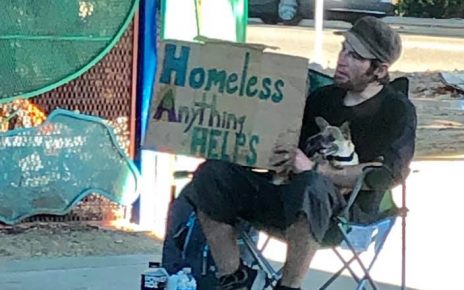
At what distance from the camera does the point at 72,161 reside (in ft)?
22.2

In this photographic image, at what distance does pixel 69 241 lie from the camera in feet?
21.9

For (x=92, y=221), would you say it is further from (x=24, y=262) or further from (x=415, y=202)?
(x=415, y=202)

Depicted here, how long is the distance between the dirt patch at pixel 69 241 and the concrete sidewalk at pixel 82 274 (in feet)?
0.42

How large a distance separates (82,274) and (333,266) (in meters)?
1.37

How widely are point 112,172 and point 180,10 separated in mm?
1008

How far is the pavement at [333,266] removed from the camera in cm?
589

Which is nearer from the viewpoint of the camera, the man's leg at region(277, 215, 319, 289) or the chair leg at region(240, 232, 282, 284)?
the man's leg at region(277, 215, 319, 289)

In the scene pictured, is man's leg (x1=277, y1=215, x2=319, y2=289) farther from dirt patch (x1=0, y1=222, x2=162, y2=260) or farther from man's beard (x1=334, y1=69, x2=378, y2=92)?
dirt patch (x1=0, y1=222, x2=162, y2=260)

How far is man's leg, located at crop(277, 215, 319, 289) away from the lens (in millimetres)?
4746

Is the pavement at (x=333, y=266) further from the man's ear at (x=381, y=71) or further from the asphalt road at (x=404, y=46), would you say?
the asphalt road at (x=404, y=46)

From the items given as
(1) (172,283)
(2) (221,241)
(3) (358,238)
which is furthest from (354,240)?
(1) (172,283)

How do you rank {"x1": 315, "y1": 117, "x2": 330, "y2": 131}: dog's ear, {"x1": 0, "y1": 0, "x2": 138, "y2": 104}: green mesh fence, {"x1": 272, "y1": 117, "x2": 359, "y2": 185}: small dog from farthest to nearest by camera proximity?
{"x1": 0, "y1": 0, "x2": 138, "y2": 104}: green mesh fence < {"x1": 315, "y1": 117, "x2": 330, "y2": 131}: dog's ear < {"x1": 272, "y1": 117, "x2": 359, "y2": 185}: small dog

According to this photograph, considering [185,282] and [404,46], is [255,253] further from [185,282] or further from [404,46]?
[404,46]

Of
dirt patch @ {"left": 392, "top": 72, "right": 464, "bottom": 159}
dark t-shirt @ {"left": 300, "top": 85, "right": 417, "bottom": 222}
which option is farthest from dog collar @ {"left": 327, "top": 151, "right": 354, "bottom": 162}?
dirt patch @ {"left": 392, "top": 72, "right": 464, "bottom": 159}
